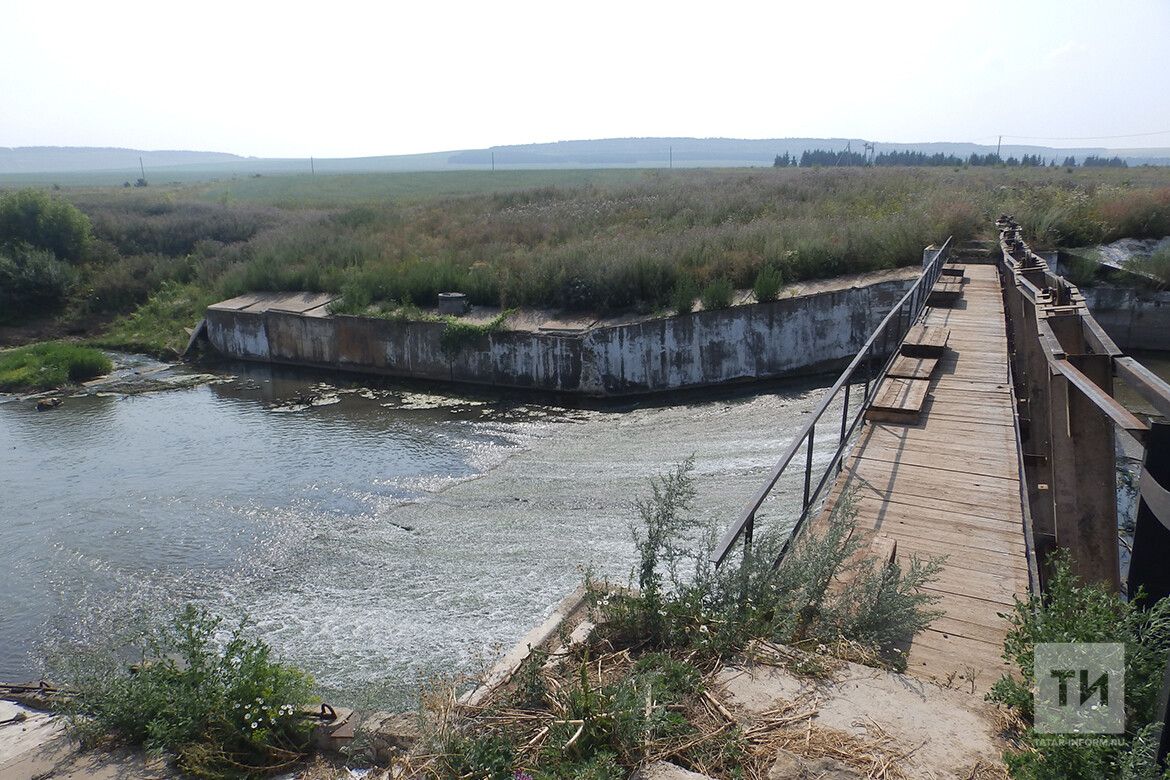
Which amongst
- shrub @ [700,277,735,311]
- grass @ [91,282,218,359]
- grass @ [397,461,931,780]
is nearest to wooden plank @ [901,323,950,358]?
grass @ [397,461,931,780]

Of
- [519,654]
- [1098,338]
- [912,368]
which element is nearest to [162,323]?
[912,368]

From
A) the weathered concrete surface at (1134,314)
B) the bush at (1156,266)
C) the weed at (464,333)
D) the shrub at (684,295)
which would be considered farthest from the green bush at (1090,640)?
the bush at (1156,266)

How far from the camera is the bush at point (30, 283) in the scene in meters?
26.4

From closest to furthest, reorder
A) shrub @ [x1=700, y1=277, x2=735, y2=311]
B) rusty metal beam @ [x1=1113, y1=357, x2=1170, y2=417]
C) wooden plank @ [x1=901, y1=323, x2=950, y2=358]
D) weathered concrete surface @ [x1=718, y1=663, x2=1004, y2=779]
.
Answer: rusty metal beam @ [x1=1113, y1=357, x2=1170, y2=417] < weathered concrete surface @ [x1=718, y1=663, x2=1004, y2=779] < wooden plank @ [x1=901, y1=323, x2=950, y2=358] < shrub @ [x1=700, y1=277, x2=735, y2=311]

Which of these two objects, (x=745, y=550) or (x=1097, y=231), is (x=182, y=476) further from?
(x=1097, y=231)

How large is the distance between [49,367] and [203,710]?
20.4 m

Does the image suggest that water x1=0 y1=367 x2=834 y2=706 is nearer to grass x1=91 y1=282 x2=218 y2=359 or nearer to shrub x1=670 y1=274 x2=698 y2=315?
shrub x1=670 y1=274 x2=698 y2=315

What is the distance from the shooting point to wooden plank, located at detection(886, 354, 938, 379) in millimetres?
8789

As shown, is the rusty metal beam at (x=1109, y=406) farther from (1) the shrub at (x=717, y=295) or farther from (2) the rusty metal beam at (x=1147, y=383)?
(1) the shrub at (x=717, y=295)

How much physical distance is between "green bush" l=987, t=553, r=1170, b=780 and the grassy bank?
49.1 ft

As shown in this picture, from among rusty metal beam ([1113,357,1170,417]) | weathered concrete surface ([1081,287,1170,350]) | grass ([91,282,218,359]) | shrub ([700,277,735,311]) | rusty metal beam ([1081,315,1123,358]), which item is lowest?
grass ([91,282,218,359])

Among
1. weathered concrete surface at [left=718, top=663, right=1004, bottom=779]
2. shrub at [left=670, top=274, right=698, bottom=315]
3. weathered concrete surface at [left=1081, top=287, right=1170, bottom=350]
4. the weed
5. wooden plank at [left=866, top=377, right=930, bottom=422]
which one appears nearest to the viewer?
weathered concrete surface at [left=718, top=663, right=1004, bottom=779]

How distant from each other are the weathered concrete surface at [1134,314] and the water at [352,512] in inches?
366

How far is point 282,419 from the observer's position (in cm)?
1714
